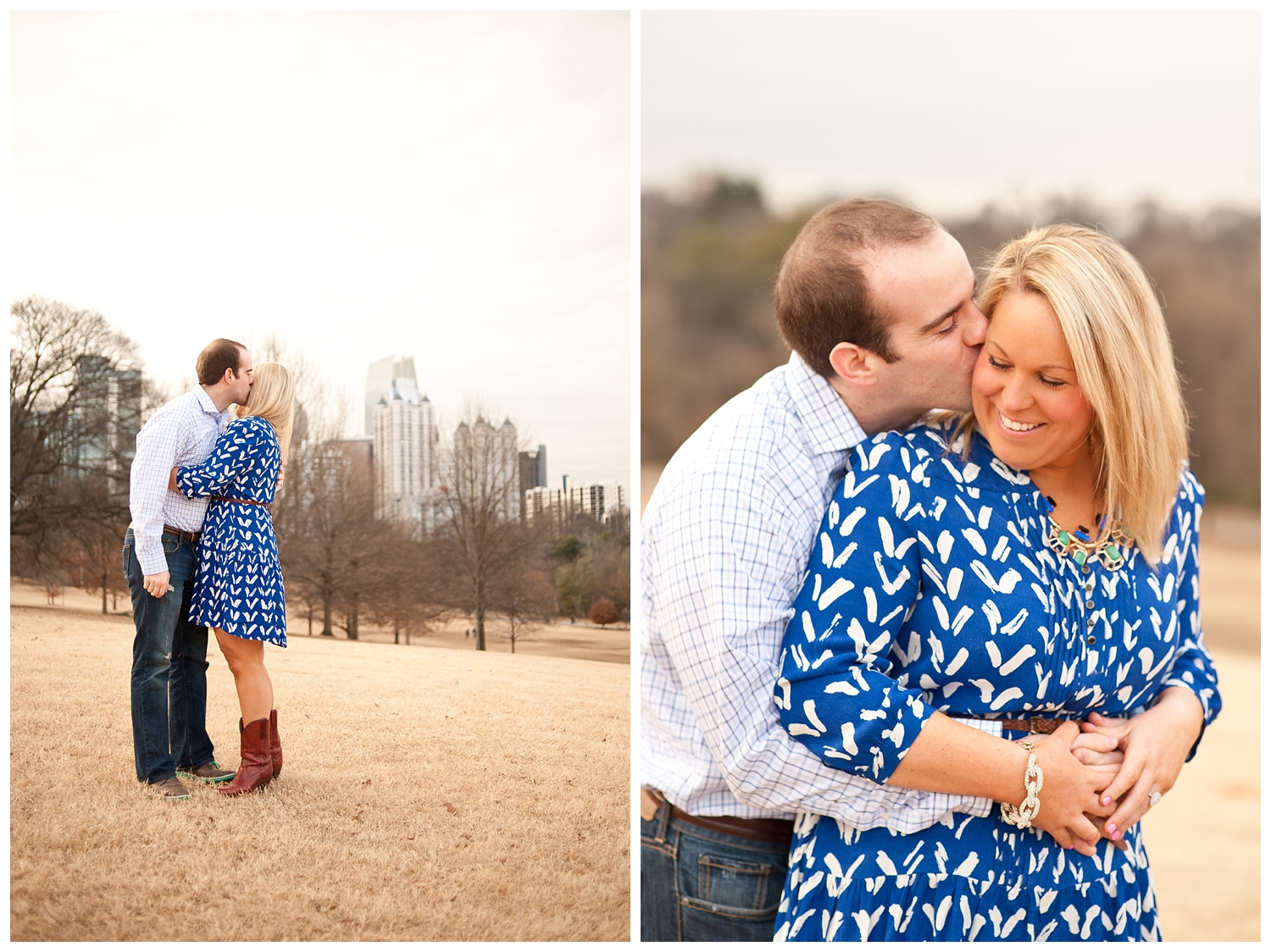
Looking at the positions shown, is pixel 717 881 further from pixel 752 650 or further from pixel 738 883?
pixel 752 650

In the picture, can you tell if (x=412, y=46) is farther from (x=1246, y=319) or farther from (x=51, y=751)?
(x=1246, y=319)

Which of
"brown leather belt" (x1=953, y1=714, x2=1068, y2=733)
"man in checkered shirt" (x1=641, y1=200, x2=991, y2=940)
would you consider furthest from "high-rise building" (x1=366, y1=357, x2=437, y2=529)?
"brown leather belt" (x1=953, y1=714, x2=1068, y2=733)

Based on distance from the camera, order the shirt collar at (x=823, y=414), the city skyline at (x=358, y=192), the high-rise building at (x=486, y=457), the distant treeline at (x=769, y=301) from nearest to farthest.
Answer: the shirt collar at (x=823, y=414), the city skyline at (x=358, y=192), the high-rise building at (x=486, y=457), the distant treeline at (x=769, y=301)

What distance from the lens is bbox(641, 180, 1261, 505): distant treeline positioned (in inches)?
261

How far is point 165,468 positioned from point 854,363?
5.86 ft

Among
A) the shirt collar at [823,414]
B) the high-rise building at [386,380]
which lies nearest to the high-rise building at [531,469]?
the high-rise building at [386,380]

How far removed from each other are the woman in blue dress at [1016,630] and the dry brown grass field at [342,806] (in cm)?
97

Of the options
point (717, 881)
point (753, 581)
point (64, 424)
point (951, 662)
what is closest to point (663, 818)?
point (717, 881)

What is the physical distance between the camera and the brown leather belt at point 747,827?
1977mm

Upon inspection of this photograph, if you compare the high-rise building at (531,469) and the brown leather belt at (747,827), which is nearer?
the brown leather belt at (747,827)

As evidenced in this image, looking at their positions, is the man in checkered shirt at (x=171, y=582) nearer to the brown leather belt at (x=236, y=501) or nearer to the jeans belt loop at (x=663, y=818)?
the brown leather belt at (x=236, y=501)

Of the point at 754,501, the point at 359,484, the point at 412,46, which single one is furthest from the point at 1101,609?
the point at 412,46

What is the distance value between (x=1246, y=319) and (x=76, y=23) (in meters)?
7.25

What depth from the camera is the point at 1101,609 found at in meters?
1.77
